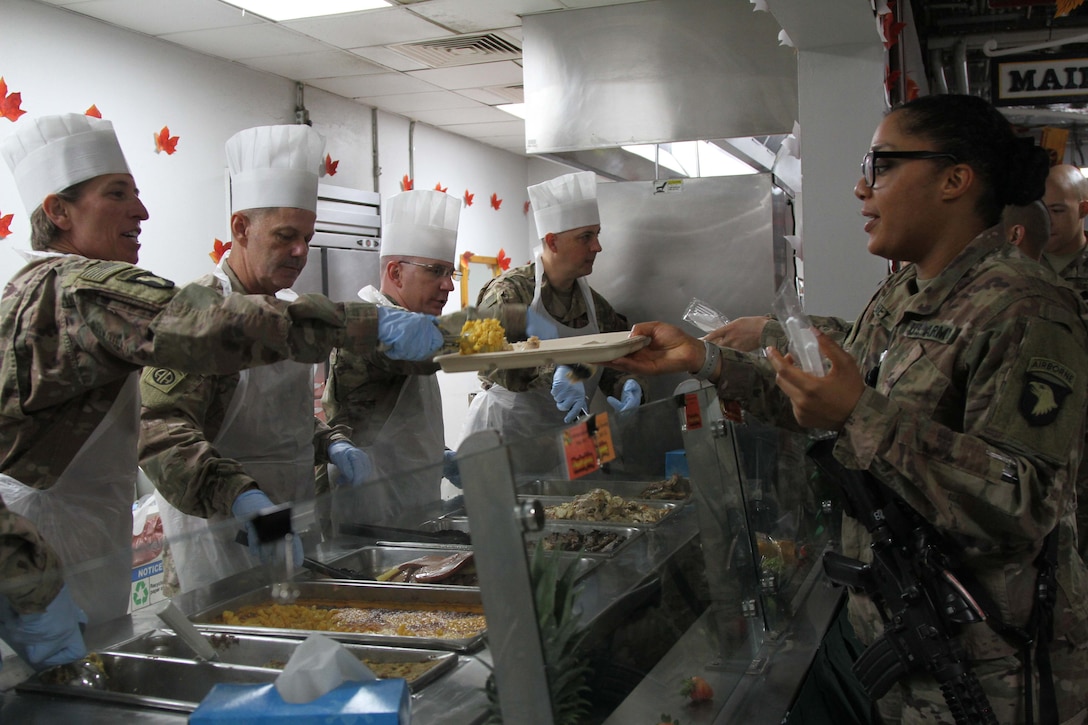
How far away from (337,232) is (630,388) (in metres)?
3.20

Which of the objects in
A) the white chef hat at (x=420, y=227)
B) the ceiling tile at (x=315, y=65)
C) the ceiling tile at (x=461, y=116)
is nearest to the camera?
the white chef hat at (x=420, y=227)

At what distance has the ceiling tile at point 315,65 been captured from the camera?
229 inches

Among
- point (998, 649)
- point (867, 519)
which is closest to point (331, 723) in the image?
point (867, 519)

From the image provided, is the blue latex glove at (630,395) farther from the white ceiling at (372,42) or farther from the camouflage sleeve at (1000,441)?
the camouflage sleeve at (1000,441)

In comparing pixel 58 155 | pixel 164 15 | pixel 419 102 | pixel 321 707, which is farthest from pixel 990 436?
pixel 419 102

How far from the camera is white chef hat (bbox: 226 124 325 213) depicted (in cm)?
280

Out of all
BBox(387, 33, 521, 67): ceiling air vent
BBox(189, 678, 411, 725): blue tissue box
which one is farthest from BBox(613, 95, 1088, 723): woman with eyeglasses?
BBox(387, 33, 521, 67): ceiling air vent

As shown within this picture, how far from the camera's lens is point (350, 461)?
3037 mm

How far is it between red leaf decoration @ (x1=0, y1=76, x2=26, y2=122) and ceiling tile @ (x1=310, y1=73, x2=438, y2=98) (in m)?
2.40

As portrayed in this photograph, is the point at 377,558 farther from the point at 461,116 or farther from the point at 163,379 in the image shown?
the point at 461,116

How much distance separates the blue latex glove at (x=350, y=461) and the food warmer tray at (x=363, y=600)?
108 cm

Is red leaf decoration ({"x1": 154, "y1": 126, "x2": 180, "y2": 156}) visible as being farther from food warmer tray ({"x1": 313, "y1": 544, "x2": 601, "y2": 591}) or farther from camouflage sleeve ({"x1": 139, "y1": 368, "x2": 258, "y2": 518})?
food warmer tray ({"x1": 313, "y1": 544, "x2": 601, "y2": 591})

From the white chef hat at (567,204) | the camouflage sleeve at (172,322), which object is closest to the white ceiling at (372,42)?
the white chef hat at (567,204)

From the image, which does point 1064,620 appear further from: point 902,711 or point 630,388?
point 630,388
